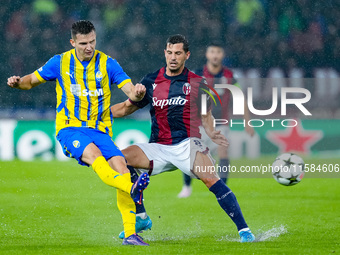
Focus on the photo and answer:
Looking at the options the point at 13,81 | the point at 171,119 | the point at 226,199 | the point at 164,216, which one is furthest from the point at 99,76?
the point at 164,216

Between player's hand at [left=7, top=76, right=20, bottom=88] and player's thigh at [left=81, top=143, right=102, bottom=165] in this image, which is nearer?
player's thigh at [left=81, top=143, right=102, bottom=165]

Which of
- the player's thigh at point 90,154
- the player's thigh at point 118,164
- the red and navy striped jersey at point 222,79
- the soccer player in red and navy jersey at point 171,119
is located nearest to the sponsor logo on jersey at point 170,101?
the soccer player in red and navy jersey at point 171,119

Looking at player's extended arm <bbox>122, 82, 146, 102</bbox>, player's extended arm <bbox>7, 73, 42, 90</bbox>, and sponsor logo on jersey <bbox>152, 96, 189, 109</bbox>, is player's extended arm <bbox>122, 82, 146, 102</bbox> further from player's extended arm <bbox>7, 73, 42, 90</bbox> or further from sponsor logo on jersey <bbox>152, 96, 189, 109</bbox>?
player's extended arm <bbox>7, 73, 42, 90</bbox>

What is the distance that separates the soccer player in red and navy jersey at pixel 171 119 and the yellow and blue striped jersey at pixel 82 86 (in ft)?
1.40

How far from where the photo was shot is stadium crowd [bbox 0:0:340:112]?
15.1 meters

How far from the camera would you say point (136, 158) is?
5.96 metres

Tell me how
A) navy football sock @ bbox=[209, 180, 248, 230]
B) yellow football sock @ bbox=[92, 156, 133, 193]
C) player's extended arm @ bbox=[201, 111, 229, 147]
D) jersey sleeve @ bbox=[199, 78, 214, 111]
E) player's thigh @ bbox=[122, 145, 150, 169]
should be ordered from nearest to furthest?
yellow football sock @ bbox=[92, 156, 133, 193]
navy football sock @ bbox=[209, 180, 248, 230]
player's thigh @ bbox=[122, 145, 150, 169]
player's extended arm @ bbox=[201, 111, 229, 147]
jersey sleeve @ bbox=[199, 78, 214, 111]

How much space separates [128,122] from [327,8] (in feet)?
22.1

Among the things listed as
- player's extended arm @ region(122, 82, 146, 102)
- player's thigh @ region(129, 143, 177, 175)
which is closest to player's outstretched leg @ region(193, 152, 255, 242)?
player's thigh @ region(129, 143, 177, 175)

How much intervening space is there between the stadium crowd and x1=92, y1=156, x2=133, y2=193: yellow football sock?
9502mm

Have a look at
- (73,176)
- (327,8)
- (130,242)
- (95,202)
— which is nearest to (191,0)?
(327,8)

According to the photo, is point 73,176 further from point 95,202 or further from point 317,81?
point 317,81

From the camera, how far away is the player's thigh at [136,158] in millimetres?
5941

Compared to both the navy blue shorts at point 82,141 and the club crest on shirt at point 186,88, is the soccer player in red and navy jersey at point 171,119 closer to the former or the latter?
the club crest on shirt at point 186,88
